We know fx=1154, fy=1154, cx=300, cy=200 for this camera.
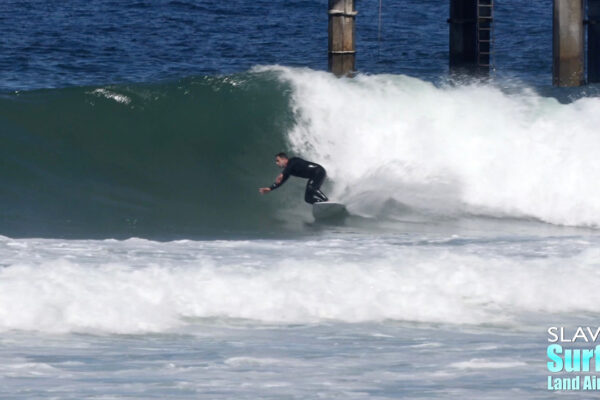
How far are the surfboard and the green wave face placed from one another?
0.50 metres

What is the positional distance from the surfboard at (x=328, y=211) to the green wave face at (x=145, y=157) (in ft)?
1.63

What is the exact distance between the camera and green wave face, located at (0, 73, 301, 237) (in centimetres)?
1461

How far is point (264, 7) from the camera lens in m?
39.7

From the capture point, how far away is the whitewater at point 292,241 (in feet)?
26.0

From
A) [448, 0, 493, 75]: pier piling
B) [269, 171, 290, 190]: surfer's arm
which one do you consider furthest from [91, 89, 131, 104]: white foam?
[448, 0, 493, 75]: pier piling

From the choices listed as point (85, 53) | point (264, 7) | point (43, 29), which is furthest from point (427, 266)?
point (264, 7)

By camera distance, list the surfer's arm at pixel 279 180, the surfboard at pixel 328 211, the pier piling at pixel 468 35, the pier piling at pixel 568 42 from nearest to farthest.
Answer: the surfer's arm at pixel 279 180 < the surfboard at pixel 328 211 < the pier piling at pixel 568 42 < the pier piling at pixel 468 35

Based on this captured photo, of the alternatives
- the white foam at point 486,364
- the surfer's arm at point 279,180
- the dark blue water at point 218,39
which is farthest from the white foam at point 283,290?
the dark blue water at point 218,39

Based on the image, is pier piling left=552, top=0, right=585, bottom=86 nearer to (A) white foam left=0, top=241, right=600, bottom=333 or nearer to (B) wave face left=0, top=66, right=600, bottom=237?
(B) wave face left=0, top=66, right=600, bottom=237

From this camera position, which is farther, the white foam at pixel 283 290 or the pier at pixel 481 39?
the pier at pixel 481 39

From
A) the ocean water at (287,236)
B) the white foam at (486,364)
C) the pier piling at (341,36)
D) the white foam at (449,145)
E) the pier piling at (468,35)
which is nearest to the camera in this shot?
the white foam at (486,364)

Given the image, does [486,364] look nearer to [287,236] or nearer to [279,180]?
[287,236]

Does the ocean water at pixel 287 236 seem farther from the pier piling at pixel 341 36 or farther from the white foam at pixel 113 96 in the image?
the pier piling at pixel 341 36

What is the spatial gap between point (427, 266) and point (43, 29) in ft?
86.5
